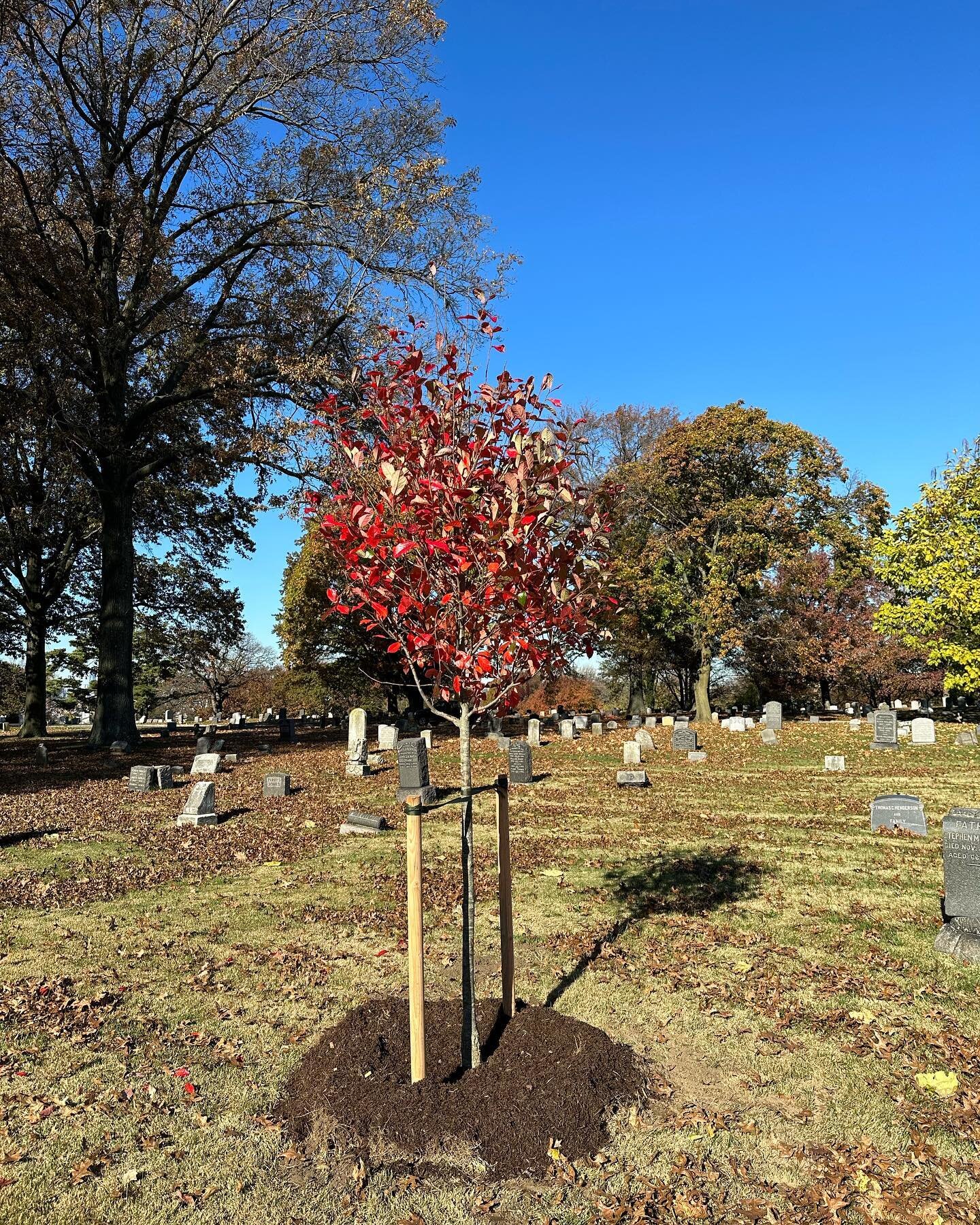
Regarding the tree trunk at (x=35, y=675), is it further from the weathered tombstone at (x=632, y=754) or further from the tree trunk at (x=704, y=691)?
the tree trunk at (x=704, y=691)

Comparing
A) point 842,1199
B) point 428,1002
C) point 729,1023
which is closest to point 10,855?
point 428,1002

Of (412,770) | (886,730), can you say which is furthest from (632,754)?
(886,730)

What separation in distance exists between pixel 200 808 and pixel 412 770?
13.2 feet

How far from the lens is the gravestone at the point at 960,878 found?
713 centimetres

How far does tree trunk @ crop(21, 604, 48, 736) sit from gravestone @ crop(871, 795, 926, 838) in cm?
3211

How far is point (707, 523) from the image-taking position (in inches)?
1421

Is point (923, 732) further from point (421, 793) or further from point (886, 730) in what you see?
point (421, 793)

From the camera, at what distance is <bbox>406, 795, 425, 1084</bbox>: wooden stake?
443 centimetres

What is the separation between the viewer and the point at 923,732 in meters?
23.9

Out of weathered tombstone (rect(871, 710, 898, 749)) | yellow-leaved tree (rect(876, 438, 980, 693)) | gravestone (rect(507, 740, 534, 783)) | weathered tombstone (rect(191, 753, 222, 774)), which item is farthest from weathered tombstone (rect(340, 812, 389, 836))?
yellow-leaved tree (rect(876, 438, 980, 693))

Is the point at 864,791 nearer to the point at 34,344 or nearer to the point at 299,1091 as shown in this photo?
the point at 299,1091

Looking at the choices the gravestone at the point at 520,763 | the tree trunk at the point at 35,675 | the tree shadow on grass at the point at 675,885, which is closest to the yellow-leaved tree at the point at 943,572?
the gravestone at the point at 520,763

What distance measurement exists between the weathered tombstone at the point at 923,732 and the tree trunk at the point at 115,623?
23943mm

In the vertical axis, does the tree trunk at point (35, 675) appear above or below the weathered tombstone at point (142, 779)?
above
